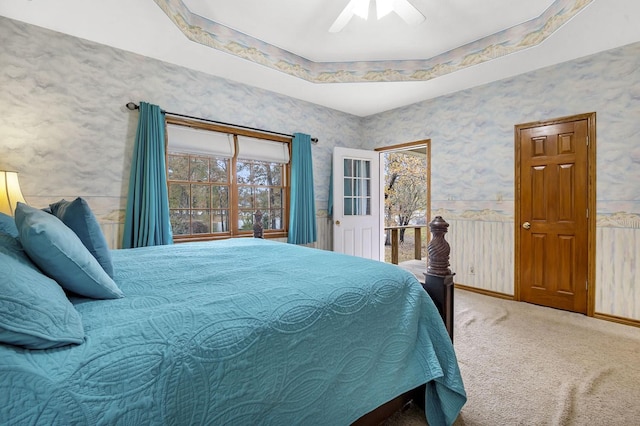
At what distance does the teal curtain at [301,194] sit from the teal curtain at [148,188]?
5.21 ft

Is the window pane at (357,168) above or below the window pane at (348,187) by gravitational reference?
above

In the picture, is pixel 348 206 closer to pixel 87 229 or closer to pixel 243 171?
pixel 243 171

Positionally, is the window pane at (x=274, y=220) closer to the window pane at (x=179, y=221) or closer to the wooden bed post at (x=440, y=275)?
the window pane at (x=179, y=221)

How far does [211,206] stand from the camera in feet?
12.1

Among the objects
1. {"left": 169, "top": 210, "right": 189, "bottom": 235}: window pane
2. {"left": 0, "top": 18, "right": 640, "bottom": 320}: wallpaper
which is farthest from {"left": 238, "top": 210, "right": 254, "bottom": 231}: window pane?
{"left": 0, "top": 18, "right": 640, "bottom": 320}: wallpaper

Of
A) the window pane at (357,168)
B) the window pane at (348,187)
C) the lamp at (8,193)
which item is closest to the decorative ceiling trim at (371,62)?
the window pane at (357,168)

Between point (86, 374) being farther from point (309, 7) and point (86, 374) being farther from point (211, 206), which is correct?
point (211, 206)

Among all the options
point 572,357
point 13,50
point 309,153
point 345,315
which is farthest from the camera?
point 309,153

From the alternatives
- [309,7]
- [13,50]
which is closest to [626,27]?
[309,7]

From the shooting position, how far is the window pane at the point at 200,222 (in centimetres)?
358

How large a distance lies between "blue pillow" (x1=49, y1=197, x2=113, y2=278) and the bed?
13 cm

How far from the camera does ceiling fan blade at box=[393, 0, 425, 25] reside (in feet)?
7.37

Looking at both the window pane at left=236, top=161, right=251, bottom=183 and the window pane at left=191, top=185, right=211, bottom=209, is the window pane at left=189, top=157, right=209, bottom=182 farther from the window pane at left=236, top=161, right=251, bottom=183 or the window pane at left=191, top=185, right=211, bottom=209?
the window pane at left=236, top=161, right=251, bottom=183

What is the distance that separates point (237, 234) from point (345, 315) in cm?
289
